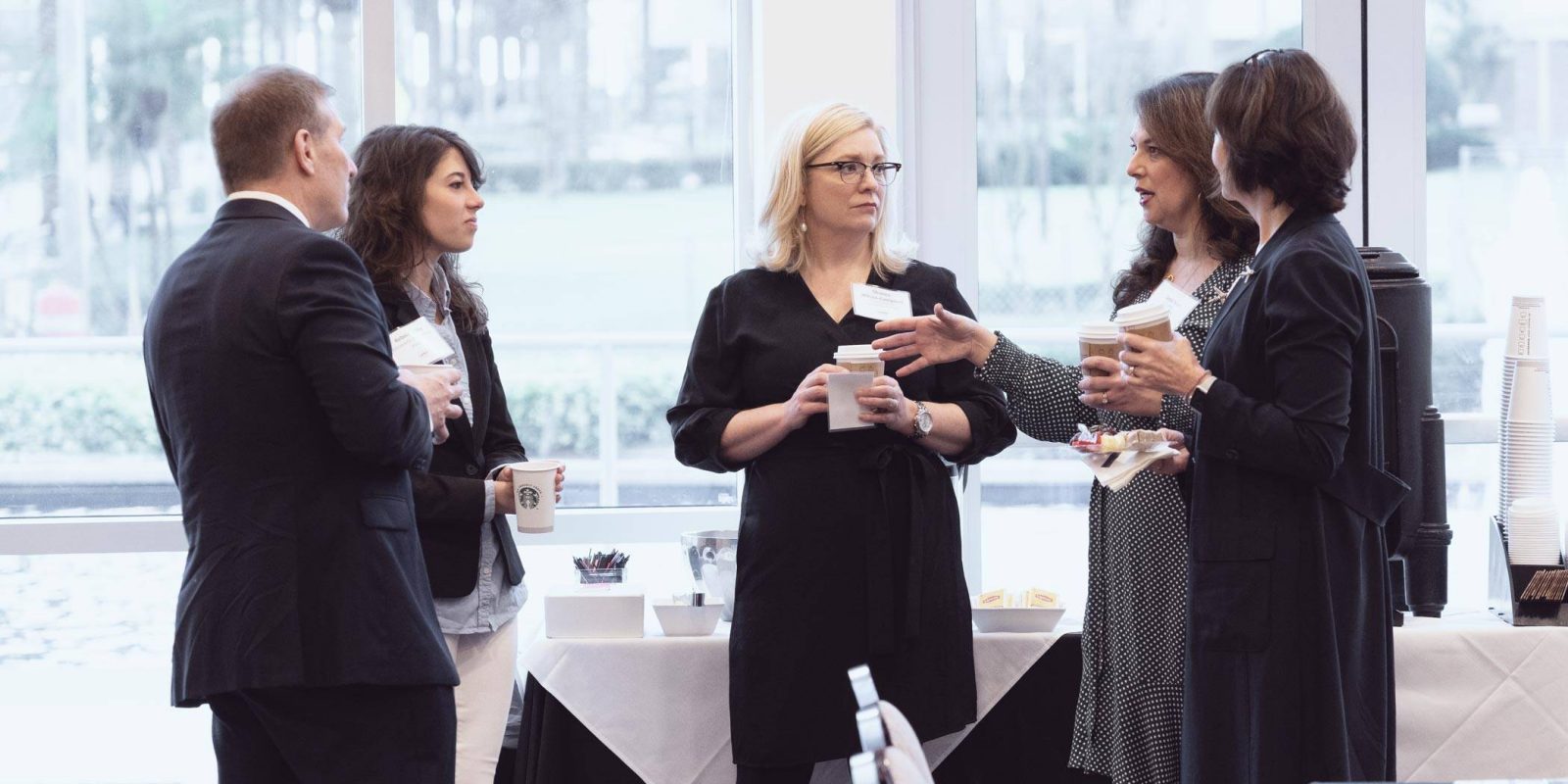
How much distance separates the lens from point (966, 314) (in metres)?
2.72

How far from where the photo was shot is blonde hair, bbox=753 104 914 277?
264cm

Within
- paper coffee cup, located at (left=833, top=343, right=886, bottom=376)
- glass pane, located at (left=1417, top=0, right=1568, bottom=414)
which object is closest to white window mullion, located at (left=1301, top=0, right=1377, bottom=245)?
glass pane, located at (left=1417, top=0, right=1568, bottom=414)

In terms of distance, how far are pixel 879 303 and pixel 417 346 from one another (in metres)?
0.79

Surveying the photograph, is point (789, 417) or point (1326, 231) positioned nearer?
point (1326, 231)

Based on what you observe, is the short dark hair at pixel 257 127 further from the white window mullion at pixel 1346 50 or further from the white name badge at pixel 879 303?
the white window mullion at pixel 1346 50

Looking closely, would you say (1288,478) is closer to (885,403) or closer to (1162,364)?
(1162,364)

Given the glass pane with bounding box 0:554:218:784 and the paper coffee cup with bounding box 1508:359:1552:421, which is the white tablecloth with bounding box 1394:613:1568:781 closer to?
the paper coffee cup with bounding box 1508:359:1552:421

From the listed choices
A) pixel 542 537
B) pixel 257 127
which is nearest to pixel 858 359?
pixel 257 127

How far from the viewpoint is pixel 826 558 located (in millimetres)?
2516

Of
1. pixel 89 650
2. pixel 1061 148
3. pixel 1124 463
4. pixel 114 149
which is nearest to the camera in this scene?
pixel 1124 463

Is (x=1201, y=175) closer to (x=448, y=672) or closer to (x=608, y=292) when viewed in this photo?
(x=448, y=672)

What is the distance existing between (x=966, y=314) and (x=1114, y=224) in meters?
1.25

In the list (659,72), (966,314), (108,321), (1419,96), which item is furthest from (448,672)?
(1419,96)

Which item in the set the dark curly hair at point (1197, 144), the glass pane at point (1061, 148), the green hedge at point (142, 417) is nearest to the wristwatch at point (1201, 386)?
the dark curly hair at point (1197, 144)
